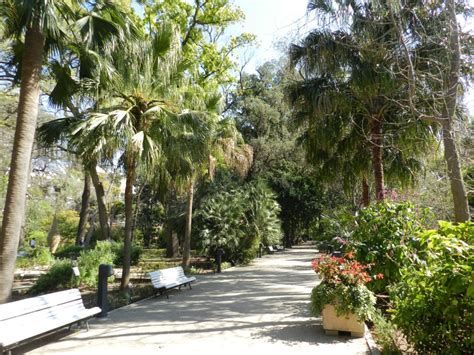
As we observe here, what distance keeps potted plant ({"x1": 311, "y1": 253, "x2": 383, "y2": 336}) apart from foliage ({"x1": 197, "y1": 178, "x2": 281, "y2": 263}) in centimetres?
1215

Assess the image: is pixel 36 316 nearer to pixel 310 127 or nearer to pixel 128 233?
pixel 128 233

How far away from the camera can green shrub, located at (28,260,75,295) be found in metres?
12.4

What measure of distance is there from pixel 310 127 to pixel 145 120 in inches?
211

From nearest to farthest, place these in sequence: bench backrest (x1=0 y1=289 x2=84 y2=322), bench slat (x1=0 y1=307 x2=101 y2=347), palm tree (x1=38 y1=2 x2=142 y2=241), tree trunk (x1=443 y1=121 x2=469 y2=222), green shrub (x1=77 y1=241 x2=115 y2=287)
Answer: bench slat (x1=0 y1=307 x2=101 y2=347)
bench backrest (x1=0 y1=289 x2=84 y2=322)
tree trunk (x1=443 y1=121 x2=469 y2=222)
palm tree (x1=38 y1=2 x2=142 y2=241)
green shrub (x1=77 y1=241 x2=115 y2=287)

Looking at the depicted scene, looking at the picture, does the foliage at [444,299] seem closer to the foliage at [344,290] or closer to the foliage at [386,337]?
the foliage at [386,337]

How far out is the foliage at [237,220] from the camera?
1930 cm

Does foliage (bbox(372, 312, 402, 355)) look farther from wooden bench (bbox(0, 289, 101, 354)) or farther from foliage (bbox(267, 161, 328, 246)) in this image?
foliage (bbox(267, 161, 328, 246))

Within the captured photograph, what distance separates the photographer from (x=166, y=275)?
37.5 ft

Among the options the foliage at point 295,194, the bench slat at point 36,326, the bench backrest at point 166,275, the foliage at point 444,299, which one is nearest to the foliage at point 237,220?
the bench backrest at point 166,275

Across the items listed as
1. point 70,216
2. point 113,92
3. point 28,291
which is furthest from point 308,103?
point 70,216

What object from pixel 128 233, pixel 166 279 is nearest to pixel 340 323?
pixel 166 279

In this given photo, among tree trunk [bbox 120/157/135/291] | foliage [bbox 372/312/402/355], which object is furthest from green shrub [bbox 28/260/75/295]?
foliage [bbox 372/312/402/355]

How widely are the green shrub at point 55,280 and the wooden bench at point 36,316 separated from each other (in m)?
5.74

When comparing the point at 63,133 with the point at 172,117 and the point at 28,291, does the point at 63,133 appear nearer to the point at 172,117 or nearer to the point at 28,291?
the point at 172,117
